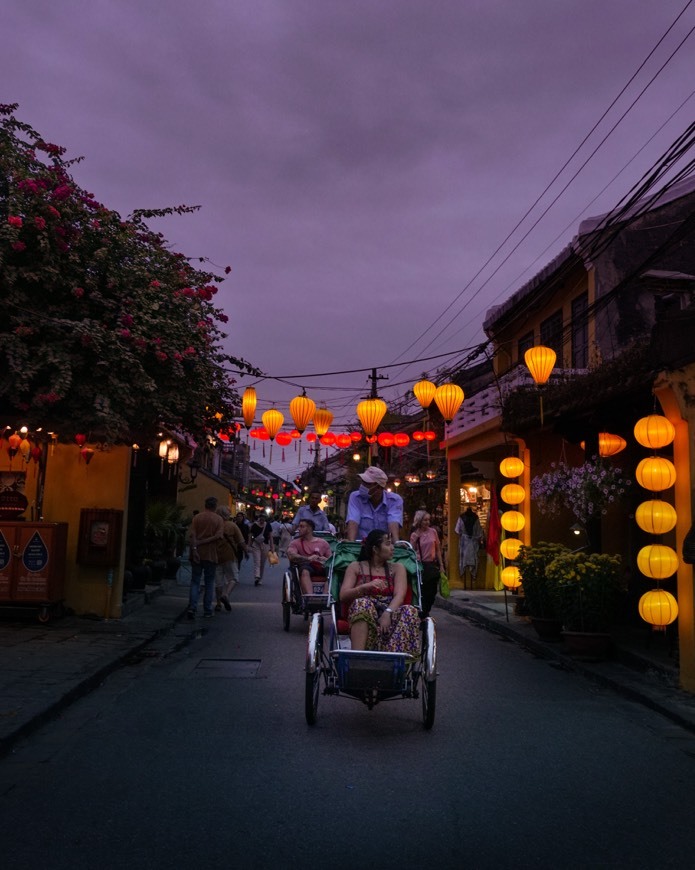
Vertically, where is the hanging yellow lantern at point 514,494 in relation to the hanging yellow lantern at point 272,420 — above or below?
A: below

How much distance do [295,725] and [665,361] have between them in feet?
17.0

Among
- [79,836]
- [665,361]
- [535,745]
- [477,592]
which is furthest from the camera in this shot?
[477,592]

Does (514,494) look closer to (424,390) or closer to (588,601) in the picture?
(424,390)

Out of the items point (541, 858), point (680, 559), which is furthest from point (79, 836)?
point (680, 559)

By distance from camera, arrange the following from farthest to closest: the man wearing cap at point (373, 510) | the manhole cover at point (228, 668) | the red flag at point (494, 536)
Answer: the red flag at point (494, 536) → the manhole cover at point (228, 668) → the man wearing cap at point (373, 510)

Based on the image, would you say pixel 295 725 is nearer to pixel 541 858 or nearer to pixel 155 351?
pixel 541 858

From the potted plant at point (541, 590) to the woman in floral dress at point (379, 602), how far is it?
Result: 4.65 m

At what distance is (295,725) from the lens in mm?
6336

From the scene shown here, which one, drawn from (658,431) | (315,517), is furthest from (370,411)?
(658,431)

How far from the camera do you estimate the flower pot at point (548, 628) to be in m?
11.1

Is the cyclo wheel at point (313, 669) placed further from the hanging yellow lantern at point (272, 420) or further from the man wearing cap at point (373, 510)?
the hanging yellow lantern at point (272, 420)

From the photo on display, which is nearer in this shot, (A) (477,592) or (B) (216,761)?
(B) (216,761)

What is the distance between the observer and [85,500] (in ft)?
40.0

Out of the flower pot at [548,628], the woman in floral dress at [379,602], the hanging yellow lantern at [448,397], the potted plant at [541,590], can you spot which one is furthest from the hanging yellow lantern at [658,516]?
the hanging yellow lantern at [448,397]
